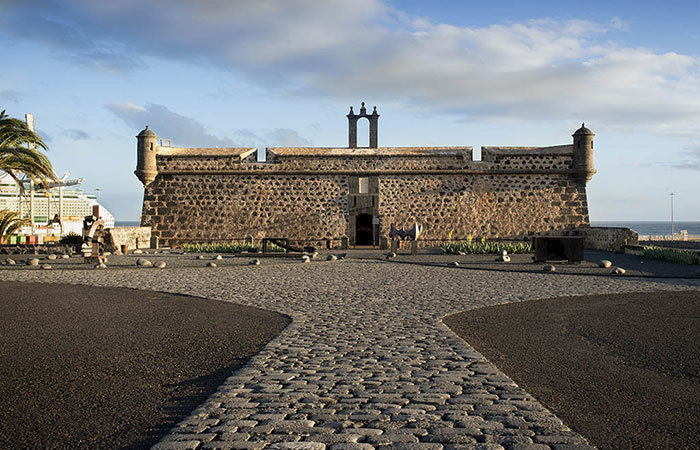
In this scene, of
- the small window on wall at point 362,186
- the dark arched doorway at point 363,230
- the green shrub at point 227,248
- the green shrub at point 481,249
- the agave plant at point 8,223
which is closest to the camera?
the green shrub at point 481,249

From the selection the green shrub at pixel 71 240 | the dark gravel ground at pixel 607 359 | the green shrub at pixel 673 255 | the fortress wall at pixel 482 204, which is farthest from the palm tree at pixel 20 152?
the green shrub at pixel 673 255

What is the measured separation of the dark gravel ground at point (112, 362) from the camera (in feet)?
12.2

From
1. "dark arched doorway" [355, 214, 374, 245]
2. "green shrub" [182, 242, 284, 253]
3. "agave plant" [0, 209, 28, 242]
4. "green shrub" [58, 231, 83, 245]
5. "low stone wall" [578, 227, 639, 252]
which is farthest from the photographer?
"dark arched doorway" [355, 214, 374, 245]

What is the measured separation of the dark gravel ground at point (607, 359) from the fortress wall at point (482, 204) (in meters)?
16.2

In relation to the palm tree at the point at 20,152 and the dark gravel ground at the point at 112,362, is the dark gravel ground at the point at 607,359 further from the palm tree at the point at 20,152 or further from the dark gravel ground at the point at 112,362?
the palm tree at the point at 20,152

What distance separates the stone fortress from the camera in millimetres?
25562

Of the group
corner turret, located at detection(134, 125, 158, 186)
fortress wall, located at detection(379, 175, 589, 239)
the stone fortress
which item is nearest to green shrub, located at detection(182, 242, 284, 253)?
the stone fortress

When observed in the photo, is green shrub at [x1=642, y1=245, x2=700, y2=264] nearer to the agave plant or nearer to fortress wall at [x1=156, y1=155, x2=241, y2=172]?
fortress wall at [x1=156, y1=155, x2=241, y2=172]

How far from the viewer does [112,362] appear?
5.39 metres

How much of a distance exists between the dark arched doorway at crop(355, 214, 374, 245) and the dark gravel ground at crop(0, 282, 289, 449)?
1642 cm

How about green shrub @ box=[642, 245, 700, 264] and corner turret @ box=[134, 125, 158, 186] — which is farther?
corner turret @ box=[134, 125, 158, 186]

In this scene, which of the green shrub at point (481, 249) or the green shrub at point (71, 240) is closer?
the green shrub at point (481, 249)

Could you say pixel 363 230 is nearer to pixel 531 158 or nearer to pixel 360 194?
pixel 360 194

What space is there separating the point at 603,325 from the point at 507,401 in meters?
3.95
